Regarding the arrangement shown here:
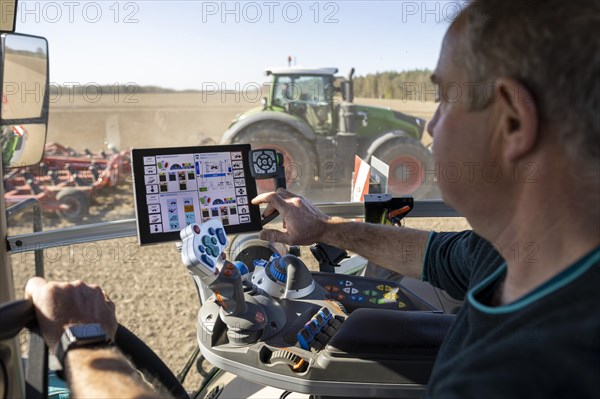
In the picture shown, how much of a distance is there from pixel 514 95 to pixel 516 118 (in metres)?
0.04


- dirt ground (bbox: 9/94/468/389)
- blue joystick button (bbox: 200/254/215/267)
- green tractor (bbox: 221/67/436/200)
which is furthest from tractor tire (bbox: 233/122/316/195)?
blue joystick button (bbox: 200/254/215/267)

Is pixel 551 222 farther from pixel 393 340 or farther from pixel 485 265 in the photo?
pixel 393 340

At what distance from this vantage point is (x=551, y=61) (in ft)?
2.90

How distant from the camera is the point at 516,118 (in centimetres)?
92

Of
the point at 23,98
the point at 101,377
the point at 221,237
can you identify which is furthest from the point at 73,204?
the point at 101,377

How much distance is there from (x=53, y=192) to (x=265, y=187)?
5698mm

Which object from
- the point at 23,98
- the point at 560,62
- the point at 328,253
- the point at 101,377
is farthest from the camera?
the point at 328,253

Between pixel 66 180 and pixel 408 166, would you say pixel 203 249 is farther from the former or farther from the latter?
pixel 66 180

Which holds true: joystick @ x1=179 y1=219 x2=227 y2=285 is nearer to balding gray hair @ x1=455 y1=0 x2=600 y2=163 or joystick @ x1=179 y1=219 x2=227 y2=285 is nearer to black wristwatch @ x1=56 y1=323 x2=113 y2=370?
black wristwatch @ x1=56 y1=323 x2=113 y2=370

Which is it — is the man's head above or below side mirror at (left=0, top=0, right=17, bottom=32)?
below

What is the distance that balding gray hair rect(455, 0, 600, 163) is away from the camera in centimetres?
86

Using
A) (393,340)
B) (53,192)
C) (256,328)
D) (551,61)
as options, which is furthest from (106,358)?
(53,192)

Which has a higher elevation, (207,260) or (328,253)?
(207,260)

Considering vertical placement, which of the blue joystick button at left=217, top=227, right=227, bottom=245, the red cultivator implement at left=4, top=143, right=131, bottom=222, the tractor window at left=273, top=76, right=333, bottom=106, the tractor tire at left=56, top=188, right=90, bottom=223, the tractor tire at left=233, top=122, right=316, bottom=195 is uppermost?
the tractor window at left=273, top=76, right=333, bottom=106
